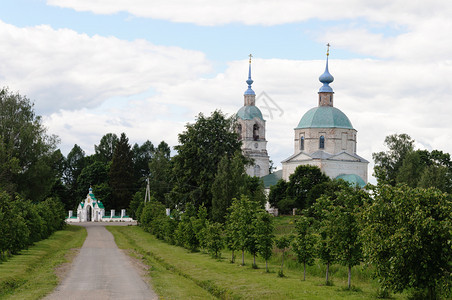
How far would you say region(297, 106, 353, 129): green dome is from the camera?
3396 inches

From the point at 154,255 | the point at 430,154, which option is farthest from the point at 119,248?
the point at 430,154

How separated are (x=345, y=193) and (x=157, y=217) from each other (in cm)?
2990

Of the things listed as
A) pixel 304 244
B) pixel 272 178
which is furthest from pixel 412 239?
pixel 272 178

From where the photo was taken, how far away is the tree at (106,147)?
109062mm

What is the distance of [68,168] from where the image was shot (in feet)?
360

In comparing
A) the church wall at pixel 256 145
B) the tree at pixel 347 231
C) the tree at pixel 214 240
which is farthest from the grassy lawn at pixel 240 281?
the church wall at pixel 256 145

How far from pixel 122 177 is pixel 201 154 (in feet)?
137

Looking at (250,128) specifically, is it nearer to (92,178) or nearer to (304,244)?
(92,178)

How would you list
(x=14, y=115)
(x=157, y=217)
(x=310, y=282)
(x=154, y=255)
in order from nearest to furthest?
(x=310, y=282)
(x=154, y=255)
(x=157, y=217)
(x=14, y=115)

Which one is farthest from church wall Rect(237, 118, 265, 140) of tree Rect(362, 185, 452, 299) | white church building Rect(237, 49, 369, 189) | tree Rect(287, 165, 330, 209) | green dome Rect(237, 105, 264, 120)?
tree Rect(362, 185, 452, 299)

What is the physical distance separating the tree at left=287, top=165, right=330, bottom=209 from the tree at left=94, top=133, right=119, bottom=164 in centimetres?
4263

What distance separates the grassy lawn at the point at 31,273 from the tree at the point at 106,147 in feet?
245

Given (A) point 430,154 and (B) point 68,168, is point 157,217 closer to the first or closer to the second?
(A) point 430,154

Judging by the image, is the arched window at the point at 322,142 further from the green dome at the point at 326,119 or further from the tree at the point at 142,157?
the tree at the point at 142,157
